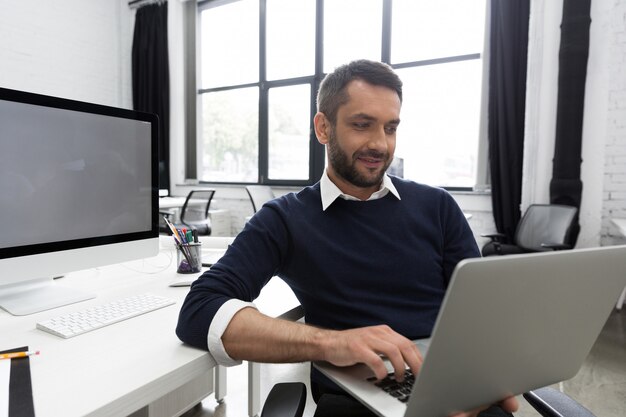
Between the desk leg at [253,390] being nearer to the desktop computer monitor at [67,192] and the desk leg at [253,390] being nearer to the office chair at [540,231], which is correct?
the desktop computer monitor at [67,192]

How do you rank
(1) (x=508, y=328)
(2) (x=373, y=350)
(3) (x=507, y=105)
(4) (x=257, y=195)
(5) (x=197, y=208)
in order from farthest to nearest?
(5) (x=197, y=208)
(4) (x=257, y=195)
(3) (x=507, y=105)
(2) (x=373, y=350)
(1) (x=508, y=328)

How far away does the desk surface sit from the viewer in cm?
59

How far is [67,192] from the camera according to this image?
3.35 feet

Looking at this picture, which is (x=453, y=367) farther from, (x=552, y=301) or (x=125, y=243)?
(x=125, y=243)

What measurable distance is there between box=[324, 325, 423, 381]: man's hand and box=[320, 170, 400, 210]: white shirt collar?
0.41 m

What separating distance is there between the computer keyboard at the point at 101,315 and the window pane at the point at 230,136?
4.35 m

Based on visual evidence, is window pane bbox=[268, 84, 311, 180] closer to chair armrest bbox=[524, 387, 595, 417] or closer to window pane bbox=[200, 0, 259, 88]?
window pane bbox=[200, 0, 259, 88]

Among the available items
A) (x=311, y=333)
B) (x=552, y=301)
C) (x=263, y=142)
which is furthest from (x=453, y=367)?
(x=263, y=142)

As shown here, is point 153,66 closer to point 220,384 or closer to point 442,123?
point 442,123

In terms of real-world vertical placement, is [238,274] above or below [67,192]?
below

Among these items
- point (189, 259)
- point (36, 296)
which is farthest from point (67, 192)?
point (189, 259)

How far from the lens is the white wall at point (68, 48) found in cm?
475

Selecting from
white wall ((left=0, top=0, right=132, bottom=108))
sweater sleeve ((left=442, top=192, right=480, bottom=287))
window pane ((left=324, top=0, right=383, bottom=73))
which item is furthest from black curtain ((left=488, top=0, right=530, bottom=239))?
white wall ((left=0, top=0, right=132, bottom=108))

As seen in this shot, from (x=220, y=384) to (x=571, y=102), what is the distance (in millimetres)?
3192
